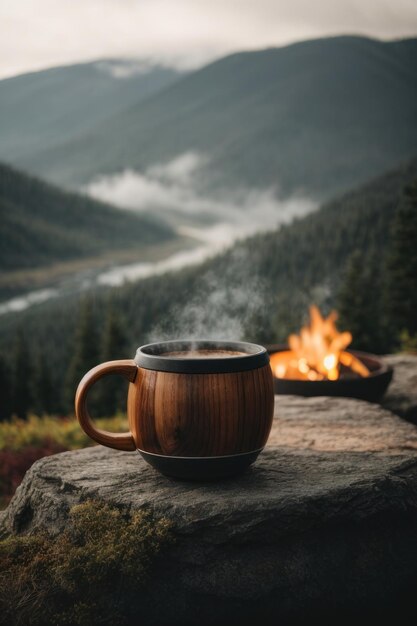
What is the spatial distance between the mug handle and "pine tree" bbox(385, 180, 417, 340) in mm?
22917

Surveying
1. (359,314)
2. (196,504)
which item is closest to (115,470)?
(196,504)

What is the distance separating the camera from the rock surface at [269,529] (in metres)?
2.59

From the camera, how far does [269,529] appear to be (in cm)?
264

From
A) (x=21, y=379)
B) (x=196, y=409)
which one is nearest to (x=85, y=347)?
(x=21, y=379)

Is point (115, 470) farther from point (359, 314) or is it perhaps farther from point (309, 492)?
point (359, 314)

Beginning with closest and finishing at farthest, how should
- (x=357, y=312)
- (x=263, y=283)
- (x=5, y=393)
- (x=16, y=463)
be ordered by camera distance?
(x=16, y=463) < (x=357, y=312) < (x=5, y=393) < (x=263, y=283)

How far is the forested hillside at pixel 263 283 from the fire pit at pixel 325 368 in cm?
3041

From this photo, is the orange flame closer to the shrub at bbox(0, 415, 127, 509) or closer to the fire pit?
the fire pit

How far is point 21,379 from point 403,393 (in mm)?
47244

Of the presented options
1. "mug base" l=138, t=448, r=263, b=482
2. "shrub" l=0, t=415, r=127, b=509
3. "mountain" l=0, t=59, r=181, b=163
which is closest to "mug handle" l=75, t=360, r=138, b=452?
"mug base" l=138, t=448, r=263, b=482

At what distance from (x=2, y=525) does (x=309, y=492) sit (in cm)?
184

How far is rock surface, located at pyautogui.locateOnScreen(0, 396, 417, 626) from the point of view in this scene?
8.50 feet

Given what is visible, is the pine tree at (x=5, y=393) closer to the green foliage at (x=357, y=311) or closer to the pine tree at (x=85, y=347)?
the pine tree at (x=85, y=347)

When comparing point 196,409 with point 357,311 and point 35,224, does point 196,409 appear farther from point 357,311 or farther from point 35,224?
point 35,224
